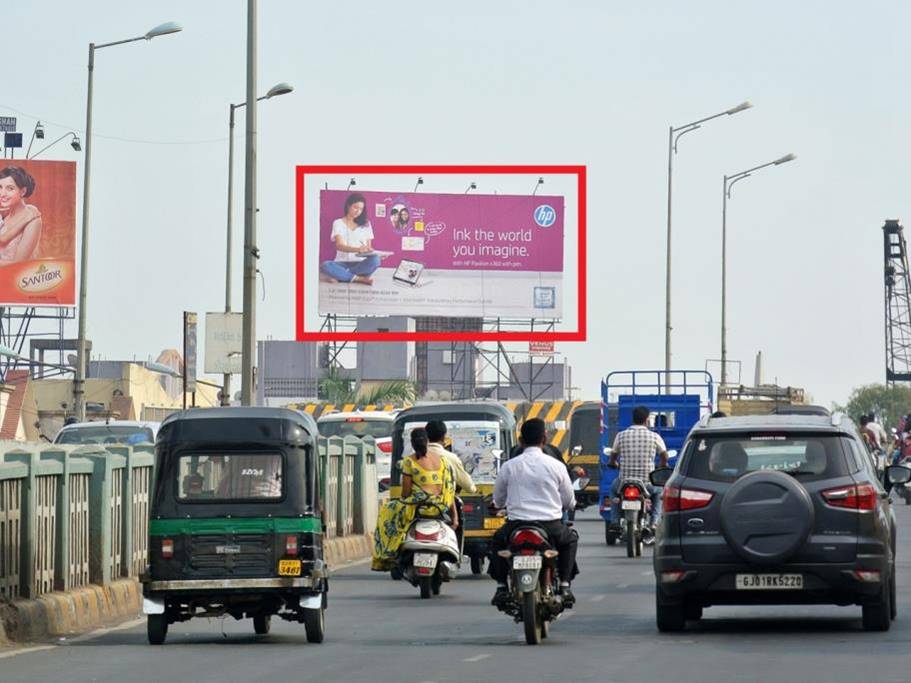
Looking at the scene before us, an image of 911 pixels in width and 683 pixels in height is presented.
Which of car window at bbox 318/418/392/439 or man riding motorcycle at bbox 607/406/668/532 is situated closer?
man riding motorcycle at bbox 607/406/668/532

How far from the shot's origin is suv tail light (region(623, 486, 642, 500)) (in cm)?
2656

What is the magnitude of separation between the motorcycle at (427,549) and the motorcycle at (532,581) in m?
4.68

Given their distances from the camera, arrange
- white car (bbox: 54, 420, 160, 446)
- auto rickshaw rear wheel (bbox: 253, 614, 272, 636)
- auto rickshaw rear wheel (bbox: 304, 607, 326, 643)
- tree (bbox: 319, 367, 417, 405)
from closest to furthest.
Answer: auto rickshaw rear wheel (bbox: 304, 607, 326, 643)
auto rickshaw rear wheel (bbox: 253, 614, 272, 636)
white car (bbox: 54, 420, 160, 446)
tree (bbox: 319, 367, 417, 405)

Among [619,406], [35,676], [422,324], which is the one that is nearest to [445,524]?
[35,676]

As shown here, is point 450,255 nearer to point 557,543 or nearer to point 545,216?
point 545,216

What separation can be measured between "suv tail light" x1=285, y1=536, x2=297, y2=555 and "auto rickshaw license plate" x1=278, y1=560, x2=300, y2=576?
9 centimetres

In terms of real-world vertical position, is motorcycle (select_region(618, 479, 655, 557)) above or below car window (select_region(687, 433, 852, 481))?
below

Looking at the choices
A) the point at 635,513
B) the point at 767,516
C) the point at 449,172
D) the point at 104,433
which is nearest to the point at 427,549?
the point at 767,516

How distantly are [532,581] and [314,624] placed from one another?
174 cm

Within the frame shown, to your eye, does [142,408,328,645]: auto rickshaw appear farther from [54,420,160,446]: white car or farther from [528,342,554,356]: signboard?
[528,342,554,356]: signboard

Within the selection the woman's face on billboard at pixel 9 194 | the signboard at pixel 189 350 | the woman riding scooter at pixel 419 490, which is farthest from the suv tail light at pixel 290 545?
the woman's face on billboard at pixel 9 194

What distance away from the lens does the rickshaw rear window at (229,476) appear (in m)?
16.0

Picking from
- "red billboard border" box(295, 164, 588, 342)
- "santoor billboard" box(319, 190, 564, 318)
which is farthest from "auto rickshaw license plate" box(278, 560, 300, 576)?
"santoor billboard" box(319, 190, 564, 318)

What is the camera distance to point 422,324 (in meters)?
88.8
